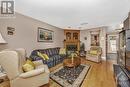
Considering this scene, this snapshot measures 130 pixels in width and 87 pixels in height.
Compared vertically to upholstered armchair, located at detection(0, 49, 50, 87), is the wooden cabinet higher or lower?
higher

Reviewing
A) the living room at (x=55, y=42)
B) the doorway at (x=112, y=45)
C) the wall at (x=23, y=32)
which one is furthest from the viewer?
the doorway at (x=112, y=45)

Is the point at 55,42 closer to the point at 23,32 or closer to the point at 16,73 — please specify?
the point at 23,32

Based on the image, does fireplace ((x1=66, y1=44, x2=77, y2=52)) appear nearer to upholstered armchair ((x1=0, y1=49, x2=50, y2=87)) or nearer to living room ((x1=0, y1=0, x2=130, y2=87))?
living room ((x1=0, y1=0, x2=130, y2=87))

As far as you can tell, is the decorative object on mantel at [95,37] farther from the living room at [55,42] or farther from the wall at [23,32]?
the wall at [23,32]

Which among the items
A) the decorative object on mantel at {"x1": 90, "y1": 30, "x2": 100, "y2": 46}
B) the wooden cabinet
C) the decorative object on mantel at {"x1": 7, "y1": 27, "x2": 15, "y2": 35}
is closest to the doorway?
the decorative object on mantel at {"x1": 90, "y1": 30, "x2": 100, "y2": 46}

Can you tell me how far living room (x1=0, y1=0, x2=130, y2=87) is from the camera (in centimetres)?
269

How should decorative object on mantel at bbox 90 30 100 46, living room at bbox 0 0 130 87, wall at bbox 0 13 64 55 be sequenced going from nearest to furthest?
living room at bbox 0 0 130 87
wall at bbox 0 13 64 55
decorative object on mantel at bbox 90 30 100 46

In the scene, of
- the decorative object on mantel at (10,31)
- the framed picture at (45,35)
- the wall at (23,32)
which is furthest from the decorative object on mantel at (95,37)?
the decorative object on mantel at (10,31)

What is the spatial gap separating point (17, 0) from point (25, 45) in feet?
6.78

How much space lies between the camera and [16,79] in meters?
2.43

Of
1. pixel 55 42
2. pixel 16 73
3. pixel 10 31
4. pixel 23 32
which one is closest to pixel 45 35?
pixel 55 42

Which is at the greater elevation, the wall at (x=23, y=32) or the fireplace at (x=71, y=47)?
the wall at (x=23, y=32)

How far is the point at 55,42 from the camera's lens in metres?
7.39

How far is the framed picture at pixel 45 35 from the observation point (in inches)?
219
